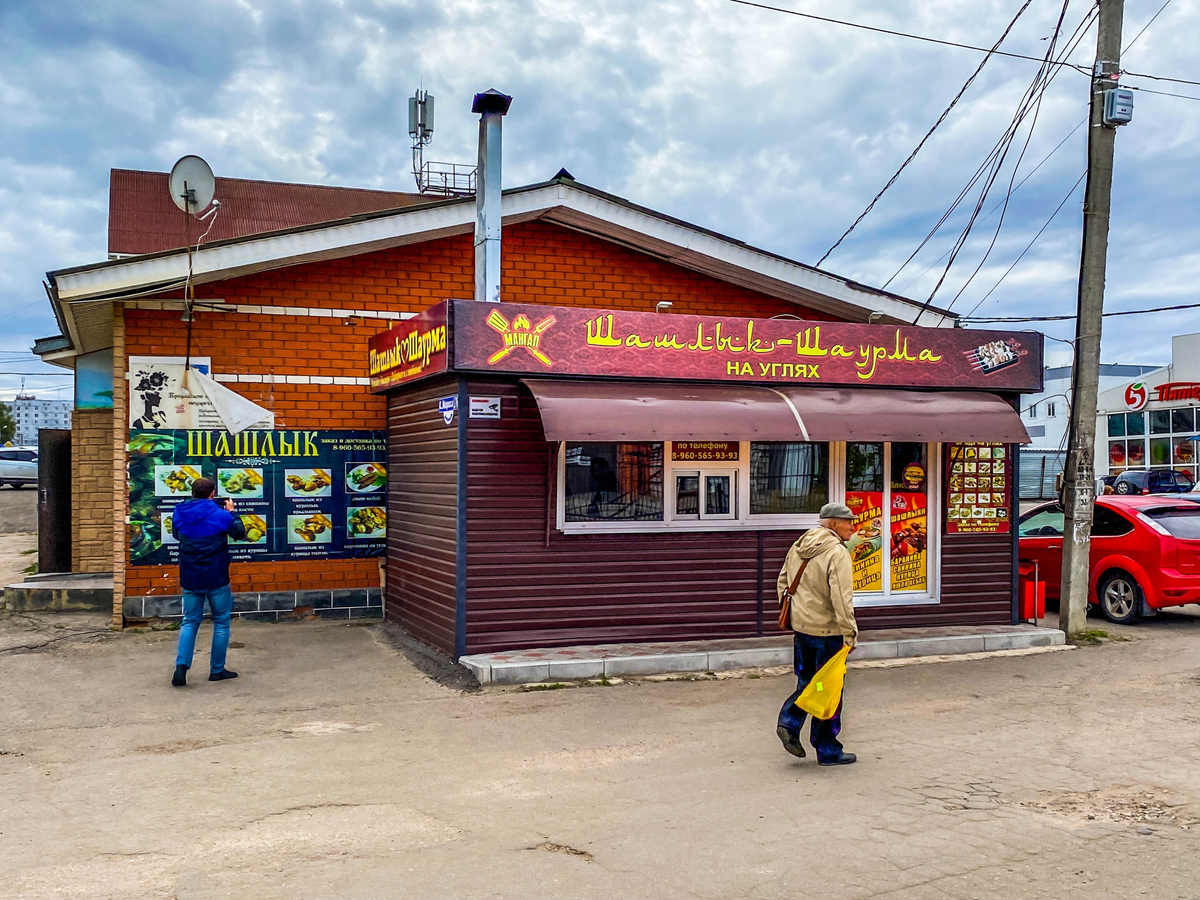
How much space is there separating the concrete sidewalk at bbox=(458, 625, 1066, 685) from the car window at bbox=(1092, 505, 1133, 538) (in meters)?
2.09

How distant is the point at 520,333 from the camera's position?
884 centimetres

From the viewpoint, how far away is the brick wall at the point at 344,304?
36.1ft

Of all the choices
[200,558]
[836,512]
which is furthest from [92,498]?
[836,512]

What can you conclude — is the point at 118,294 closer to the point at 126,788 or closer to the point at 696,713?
the point at 126,788

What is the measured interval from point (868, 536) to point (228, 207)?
645 inches

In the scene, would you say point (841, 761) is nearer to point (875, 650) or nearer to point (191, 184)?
point (875, 650)

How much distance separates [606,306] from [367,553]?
4.06 metres

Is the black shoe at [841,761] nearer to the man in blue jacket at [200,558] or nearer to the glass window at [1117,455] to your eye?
the man in blue jacket at [200,558]

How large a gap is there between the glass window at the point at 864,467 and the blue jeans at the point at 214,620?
6172 millimetres

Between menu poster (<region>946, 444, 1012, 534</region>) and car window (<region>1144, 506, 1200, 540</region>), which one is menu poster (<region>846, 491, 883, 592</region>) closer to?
menu poster (<region>946, 444, 1012, 534</region>)

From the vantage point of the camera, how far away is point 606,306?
12.1 meters

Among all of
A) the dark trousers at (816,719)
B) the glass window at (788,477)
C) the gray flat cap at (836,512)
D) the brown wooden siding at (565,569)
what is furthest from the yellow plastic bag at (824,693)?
the glass window at (788,477)

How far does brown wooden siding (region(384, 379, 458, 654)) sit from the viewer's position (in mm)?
9164

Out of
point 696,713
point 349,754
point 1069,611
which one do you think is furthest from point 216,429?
point 1069,611
